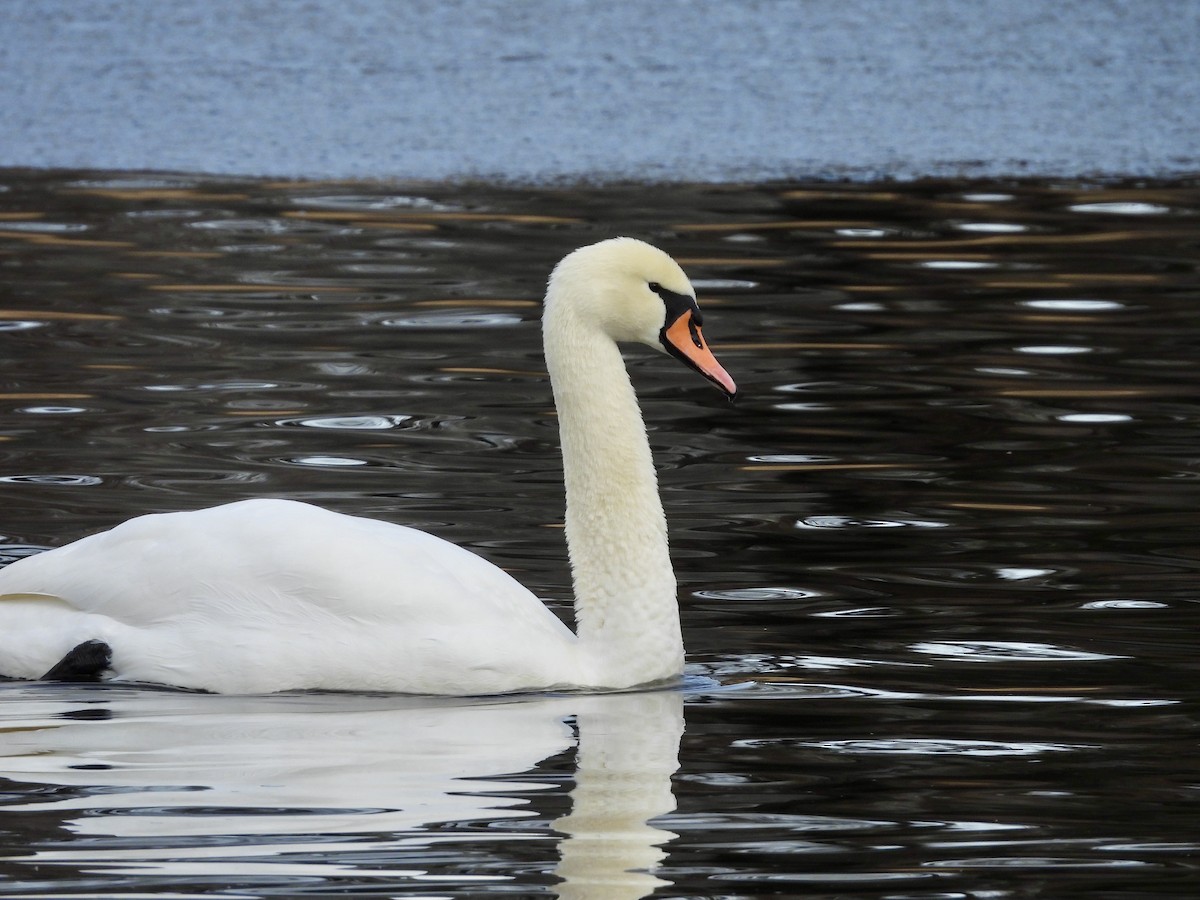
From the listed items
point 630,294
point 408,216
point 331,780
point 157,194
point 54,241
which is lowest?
point 331,780

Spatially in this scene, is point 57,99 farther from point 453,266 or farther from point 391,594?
point 391,594

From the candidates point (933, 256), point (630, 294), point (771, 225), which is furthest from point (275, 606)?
point (771, 225)

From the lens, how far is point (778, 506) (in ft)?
22.9

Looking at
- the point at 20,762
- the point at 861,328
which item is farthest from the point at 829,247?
the point at 20,762

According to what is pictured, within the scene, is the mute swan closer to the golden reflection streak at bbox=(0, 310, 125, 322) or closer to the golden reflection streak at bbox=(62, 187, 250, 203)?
the golden reflection streak at bbox=(0, 310, 125, 322)

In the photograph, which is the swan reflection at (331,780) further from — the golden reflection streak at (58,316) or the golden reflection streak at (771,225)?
the golden reflection streak at (771,225)

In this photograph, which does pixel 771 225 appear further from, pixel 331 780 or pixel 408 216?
pixel 331 780

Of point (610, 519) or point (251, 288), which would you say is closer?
point (610, 519)

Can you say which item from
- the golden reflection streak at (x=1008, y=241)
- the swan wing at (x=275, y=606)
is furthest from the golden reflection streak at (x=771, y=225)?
the swan wing at (x=275, y=606)

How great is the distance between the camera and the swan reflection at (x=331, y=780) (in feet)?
12.6

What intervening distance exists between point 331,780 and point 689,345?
1.68 meters

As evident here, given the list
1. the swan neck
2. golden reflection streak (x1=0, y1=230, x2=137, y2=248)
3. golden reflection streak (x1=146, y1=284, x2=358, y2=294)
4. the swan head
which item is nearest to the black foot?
the swan neck

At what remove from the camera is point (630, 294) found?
215 inches

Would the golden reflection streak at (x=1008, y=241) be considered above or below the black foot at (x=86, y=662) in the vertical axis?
above
